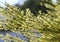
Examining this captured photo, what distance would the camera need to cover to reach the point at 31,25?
1.99 metres

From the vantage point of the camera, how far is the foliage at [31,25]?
6.42ft

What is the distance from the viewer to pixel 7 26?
203 cm

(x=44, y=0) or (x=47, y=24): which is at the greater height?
(x=44, y=0)

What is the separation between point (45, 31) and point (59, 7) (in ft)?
0.72

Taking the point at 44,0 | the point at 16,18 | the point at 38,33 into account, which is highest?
the point at 44,0

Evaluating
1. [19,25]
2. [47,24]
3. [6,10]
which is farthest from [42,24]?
[6,10]

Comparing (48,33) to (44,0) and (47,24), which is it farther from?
(44,0)

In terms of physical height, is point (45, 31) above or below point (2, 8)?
below

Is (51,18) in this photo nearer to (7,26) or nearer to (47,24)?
(47,24)

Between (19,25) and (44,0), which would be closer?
(19,25)

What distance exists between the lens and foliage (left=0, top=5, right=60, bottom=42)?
6.42 feet

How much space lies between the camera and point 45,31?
199 cm

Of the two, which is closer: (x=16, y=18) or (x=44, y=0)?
(x=16, y=18)

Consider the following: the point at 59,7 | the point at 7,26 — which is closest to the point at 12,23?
the point at 7,26
